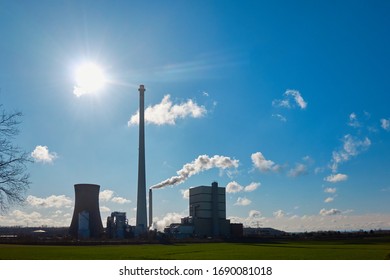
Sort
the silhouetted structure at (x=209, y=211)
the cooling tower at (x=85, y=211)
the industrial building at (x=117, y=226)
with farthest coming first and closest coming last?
the silhouetted structure at (x=209, y=211), the industrial building at (x=117, y=226), the cooling tower at (x=85, y=211)

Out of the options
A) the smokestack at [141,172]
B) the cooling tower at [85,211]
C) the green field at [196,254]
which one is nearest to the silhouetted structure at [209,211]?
the smokestack at [141,172]

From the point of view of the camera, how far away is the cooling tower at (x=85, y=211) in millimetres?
67688

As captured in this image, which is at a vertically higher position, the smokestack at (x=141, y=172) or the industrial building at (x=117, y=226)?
the smokestack at (x=141, y=172)

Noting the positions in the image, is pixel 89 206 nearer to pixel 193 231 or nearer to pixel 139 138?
pixel 139 138

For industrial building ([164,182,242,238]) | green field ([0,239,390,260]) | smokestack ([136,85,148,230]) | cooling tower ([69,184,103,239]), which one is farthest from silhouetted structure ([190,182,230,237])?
Result: green field ([0,239,390,260])

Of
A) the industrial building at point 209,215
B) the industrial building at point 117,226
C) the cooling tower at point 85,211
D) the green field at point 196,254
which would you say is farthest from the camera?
the industrial building at point 209,215

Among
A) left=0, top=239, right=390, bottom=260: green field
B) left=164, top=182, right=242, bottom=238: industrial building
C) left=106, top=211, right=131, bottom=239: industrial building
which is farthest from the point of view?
left=164, top=182, right=242, bottom=238: industrial building

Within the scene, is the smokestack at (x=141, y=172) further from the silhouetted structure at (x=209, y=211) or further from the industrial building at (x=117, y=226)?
the silhouetted structure at (x=209, y=211)

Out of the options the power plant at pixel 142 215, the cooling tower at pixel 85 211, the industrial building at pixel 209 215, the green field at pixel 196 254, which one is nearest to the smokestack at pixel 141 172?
the power plant at pixel 142 215

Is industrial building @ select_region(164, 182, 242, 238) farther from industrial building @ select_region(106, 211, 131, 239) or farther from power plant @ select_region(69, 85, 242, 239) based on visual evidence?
industrial building @ select_region(106, 211, 131, 239)

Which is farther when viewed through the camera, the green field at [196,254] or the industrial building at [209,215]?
the industrial building at [209,215]

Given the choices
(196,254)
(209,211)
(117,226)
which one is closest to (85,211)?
(117,226)

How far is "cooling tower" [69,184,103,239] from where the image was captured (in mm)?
67688
